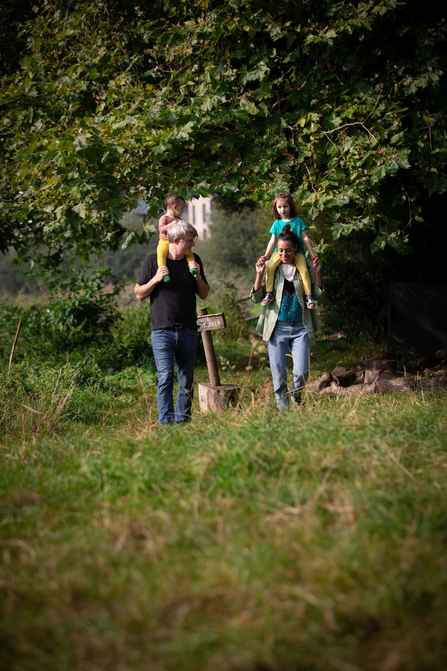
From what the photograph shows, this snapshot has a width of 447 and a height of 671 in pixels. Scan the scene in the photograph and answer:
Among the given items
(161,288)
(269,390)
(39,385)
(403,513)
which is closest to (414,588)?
(403,513)

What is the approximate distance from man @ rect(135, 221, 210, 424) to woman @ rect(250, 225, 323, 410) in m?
0.66

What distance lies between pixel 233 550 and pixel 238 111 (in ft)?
20.0

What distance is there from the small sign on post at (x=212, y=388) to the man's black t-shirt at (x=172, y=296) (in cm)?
60

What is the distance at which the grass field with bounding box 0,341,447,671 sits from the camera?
2701 millimetres

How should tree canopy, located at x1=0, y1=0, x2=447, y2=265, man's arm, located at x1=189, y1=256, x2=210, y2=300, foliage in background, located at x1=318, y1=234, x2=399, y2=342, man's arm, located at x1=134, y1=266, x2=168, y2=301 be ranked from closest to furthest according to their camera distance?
man's arm, located at x1=134, y1=266, x2=168, y2=301 → man's arm, located at x1=189, y1=256, x2=210, y2=300 → tree canopy, located at x1=0, y1=0, x2=447, y2=265 → foliage in background, located at x1=318, y1=234, x2=399, y2=342

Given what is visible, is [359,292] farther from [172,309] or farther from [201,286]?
[172,309]

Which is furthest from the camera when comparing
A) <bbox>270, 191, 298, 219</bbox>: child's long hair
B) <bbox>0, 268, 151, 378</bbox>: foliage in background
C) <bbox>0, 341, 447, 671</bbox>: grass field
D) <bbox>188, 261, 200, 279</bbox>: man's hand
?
<bbox>0, 268, 151, 378</bbox>: foliage in background

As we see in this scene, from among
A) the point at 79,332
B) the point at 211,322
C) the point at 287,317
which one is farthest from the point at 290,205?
the point at 79,332

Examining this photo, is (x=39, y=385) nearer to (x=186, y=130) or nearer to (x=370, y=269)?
(x=186, y=130)

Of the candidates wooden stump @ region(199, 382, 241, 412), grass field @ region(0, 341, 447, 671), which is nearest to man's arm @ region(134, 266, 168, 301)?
wooden stump @ region(199, 382, 241, 412)

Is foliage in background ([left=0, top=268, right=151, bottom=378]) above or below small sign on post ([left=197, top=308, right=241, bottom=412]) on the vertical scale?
above

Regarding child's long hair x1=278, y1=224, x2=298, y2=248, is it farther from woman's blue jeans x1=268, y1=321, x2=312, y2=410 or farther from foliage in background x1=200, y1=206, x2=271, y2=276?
foliage in background x1=200, y1=206, x2=271, y2=276

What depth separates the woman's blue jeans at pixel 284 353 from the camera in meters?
6.40

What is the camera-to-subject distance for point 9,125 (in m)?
10.1
